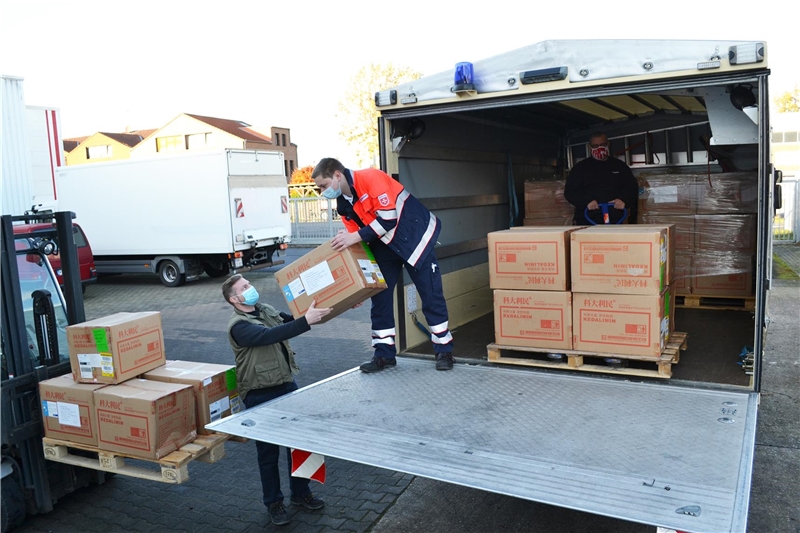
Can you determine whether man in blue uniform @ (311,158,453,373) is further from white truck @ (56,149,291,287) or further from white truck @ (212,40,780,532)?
white truck @ (56,149,291,287)

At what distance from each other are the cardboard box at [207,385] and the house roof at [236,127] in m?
53.6

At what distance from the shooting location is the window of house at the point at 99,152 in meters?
60.4

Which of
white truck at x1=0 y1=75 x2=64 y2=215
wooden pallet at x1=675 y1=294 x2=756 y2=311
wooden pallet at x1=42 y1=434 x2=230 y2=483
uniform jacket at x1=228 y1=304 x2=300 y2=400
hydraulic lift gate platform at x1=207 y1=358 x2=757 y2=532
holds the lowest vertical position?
wooden pallet at x1=42 y1=434 x2=230 y2=483

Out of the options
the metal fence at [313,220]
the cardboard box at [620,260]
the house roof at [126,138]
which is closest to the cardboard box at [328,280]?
the cardboard box at [620,260]

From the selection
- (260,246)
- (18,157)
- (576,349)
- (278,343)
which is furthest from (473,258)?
(260,246)

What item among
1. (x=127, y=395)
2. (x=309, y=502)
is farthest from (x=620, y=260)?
(x=127, y=395)

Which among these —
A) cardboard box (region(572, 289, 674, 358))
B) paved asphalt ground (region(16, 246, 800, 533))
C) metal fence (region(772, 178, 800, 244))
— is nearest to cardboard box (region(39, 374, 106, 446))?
paved asphalt ground (region(16, 246, 800, 533))

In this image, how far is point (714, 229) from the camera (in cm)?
683

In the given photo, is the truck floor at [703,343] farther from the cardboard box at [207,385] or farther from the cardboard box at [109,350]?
the cardboard box at [109,350]

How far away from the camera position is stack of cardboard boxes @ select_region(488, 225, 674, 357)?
14.1 ft

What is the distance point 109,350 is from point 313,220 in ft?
59.3

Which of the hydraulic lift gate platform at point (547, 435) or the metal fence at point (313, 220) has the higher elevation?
the metal fence at point (313, 220)

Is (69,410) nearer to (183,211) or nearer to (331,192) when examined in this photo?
(331,192)

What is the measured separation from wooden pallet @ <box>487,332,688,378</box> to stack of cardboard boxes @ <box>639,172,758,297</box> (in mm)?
2126
